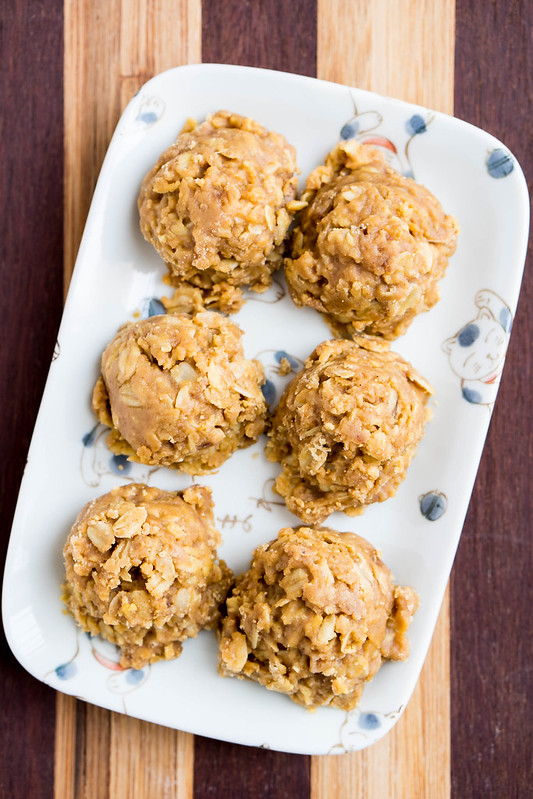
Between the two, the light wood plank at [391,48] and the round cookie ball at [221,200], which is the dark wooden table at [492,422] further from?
the round cookie ball at [221,200]

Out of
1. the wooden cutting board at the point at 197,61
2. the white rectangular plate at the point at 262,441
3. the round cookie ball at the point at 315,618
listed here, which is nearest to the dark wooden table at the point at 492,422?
the wooden cutting board at the point at 197,61

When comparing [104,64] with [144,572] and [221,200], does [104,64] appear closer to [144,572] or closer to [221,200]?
[221,200]

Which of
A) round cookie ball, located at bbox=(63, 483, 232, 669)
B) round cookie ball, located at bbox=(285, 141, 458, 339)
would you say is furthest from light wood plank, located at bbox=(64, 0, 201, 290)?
round cookie ball, located at bbox=(63, 483, 232, 669)

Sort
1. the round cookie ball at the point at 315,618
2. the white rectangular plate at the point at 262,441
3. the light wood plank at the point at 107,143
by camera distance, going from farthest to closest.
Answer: the light wood plank at the point at 107,143 < the white rectangular plate at the point at 262,441 < the round cookie ball at the point at 315,618

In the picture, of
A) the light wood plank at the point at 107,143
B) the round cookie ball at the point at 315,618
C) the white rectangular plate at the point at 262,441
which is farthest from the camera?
the light wood plank at the point at 107,143

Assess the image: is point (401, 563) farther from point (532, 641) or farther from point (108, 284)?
point (108, 284)

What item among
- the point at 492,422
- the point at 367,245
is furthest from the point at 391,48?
the point at 492,422

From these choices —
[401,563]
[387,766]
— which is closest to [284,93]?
[401,563]

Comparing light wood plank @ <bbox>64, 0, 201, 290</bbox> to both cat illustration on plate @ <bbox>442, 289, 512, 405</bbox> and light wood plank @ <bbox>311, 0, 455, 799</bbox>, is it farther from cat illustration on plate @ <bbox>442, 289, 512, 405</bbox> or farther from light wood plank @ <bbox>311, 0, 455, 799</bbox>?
cat illustration on plate @ <bbox>442, 289, 512, 405</bbox>
